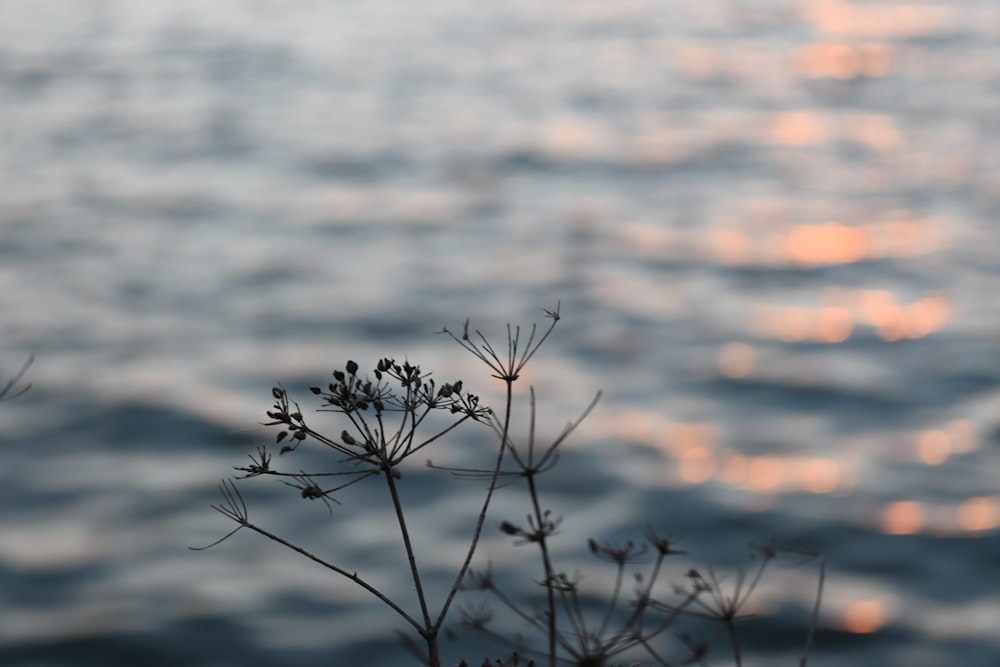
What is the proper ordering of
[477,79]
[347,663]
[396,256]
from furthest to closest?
[477,79]
[396,256]
[347,663]

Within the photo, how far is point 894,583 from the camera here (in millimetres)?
7234

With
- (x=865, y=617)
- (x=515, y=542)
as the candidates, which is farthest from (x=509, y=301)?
(x=515, y=542)

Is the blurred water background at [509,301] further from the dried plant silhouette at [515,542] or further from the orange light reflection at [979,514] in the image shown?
the dried plant silhouette at [515,542]

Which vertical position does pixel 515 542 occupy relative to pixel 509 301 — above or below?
below

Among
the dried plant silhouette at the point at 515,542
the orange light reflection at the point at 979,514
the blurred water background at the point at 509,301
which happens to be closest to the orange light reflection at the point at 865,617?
the blurred water background at the point at 509,301

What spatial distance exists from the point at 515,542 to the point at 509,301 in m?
8.32

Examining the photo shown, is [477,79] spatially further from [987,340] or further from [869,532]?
[869,532]

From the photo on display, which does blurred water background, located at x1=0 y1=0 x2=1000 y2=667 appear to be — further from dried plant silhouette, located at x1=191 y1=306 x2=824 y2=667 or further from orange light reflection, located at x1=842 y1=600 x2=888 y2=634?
dried plant silhouette, located at x1=191 y1=306 x2=824 y2=667

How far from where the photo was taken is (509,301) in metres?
10.4

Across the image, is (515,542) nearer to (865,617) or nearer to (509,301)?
(865,617)

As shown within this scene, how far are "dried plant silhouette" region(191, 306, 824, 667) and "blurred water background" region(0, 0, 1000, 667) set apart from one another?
23cm

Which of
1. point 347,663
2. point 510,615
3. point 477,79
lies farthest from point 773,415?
point 477,79

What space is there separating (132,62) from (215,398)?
9585 mm

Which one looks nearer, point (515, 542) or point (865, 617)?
point (515, 542)
